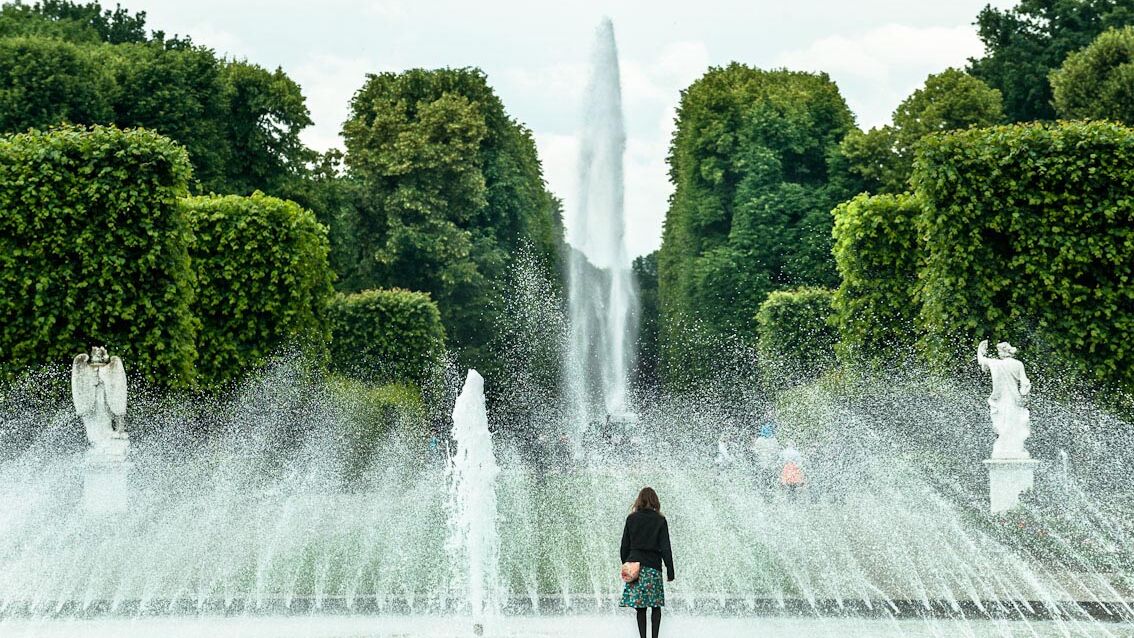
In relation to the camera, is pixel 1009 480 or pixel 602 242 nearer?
pixel 1009 480

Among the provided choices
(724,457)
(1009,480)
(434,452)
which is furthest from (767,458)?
(434,452)

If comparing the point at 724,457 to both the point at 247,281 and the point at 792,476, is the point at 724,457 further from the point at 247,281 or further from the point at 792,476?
the point at 247,281

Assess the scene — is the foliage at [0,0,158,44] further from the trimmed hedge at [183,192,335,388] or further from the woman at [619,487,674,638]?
the woman at [619,487,674,638]

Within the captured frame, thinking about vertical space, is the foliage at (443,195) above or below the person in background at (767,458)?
above

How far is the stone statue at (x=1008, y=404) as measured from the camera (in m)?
24.7

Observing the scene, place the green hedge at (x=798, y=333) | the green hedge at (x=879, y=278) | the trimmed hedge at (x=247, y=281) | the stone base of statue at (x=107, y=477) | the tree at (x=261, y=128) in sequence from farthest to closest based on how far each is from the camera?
the tree at (x=261, y=128), the green hedge at (x=798, y=333), the trimmed hedge at (x=247, y=281), the green hedge at (x=879, y=278), the stone base of statue at (x=107, y=477)

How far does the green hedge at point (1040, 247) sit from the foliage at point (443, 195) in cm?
2494

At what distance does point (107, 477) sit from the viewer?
24453 millimetres

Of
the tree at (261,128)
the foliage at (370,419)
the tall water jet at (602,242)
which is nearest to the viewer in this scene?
the foliage at (370,419)

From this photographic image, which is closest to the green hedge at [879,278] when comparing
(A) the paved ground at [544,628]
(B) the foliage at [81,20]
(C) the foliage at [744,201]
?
(A) the paved ground at [544,628]

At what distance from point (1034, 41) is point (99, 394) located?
121 ft

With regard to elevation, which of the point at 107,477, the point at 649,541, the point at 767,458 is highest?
the point at 767,458

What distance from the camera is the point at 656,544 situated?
13.1 metres

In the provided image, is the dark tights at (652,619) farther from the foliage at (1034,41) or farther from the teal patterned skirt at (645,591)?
the foliage at (1034,41)
